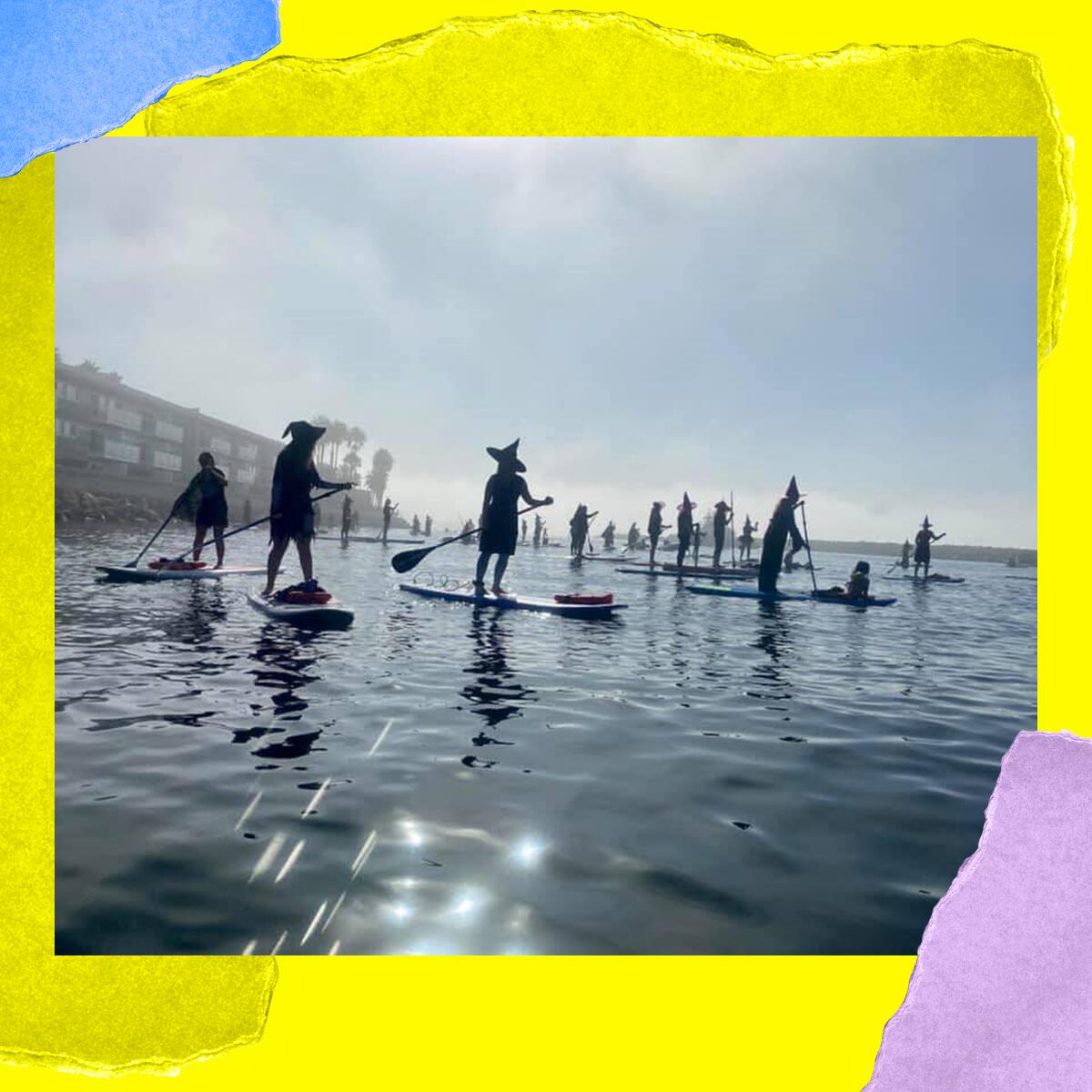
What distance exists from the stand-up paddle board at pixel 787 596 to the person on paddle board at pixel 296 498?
125 centimetres

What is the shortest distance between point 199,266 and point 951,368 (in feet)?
7.76

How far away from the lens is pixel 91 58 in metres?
1.99

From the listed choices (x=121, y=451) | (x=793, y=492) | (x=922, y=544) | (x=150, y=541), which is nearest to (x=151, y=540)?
(x=150, y=541)

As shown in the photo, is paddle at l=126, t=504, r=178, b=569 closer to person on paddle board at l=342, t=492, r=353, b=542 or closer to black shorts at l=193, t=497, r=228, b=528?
black shorts at l=193, t=497, r=228, b=528

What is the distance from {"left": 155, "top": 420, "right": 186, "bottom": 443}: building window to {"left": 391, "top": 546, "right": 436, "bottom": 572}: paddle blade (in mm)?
759

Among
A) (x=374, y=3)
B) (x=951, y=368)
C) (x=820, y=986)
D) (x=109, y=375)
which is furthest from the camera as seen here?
(x=951, y=368)

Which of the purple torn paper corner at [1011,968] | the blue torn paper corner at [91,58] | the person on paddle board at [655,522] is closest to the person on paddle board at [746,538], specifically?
the person on paddle board at [655,522]

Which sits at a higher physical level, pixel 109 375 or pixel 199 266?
pixel 199 266

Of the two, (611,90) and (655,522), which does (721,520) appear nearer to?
(655,522)

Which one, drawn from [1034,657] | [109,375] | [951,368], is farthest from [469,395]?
[1034,657]

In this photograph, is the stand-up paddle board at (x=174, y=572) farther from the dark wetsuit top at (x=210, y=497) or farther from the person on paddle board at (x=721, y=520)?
the person on paddle board at (x=721, y=520)

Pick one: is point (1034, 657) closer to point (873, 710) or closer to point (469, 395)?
point (873, 710)

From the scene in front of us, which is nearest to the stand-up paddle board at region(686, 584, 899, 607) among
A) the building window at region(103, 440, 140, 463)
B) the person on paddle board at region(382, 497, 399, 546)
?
the person on paddle board at region(382, 497, 399, 546)

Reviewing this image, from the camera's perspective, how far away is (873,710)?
2.73 metres
